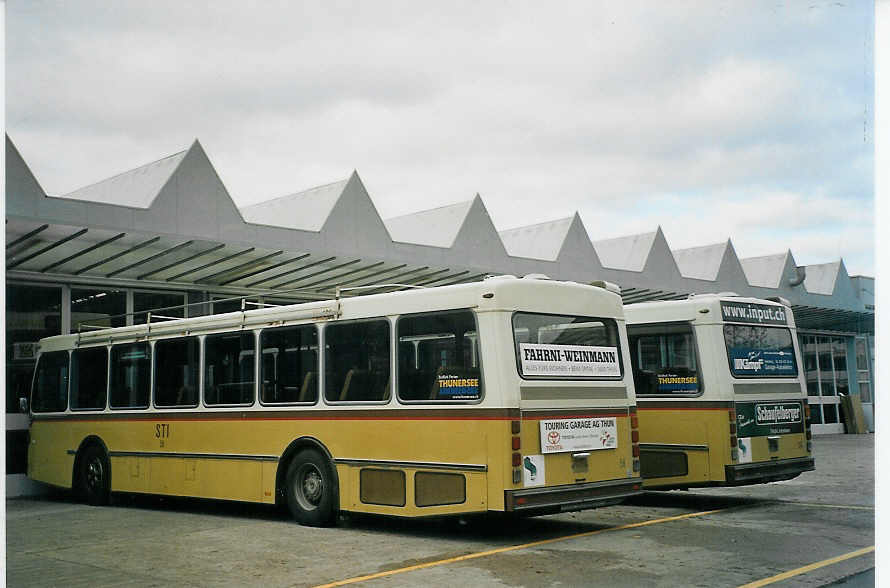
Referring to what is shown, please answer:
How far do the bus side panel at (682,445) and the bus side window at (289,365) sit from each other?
468 centimetres

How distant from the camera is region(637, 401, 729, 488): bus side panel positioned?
485 inches

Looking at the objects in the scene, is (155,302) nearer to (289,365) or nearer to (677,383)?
(289,365)

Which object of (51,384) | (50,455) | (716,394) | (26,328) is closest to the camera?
(716,394)

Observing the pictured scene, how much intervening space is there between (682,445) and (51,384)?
9834 mm

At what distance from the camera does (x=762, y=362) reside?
42.8 ft

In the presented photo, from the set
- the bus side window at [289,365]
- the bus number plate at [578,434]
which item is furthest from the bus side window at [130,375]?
the bus number plate at [578,434]

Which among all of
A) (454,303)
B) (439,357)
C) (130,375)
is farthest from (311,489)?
(130,375)

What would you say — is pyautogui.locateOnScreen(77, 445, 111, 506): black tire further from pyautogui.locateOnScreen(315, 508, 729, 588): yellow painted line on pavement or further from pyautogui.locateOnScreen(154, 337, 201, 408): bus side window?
pyautogui.locateOnScreen(315, 508, 729, 588): yellow painted line on pavement

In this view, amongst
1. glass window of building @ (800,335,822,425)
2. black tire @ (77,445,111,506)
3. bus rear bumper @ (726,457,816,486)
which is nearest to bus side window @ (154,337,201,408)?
black tire @ (77,445,111,506)

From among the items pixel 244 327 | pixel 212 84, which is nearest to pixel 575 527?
pixel 244 327

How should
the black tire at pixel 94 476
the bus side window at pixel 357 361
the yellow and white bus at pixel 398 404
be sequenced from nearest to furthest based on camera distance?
the yellow and white bus at pixel 398 404
the bus side window at pixel 357 361
the black tire at pixel 94 476

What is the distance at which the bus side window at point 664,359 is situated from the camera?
500 inches

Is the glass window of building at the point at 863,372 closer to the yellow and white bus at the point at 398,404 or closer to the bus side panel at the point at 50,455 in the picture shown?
the yellow and white bus at the point at 398,404

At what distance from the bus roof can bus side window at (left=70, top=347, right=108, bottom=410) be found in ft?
6.57
